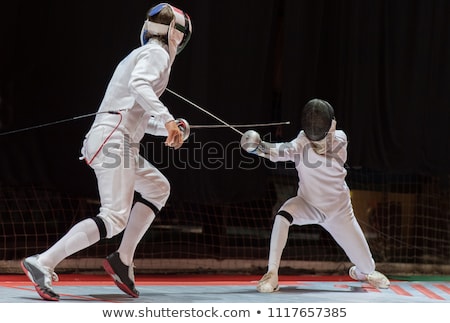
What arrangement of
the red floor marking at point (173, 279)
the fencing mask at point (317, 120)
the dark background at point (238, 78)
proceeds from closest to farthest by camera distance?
the fencing mask at point (317, 120), the red floor marking at point (173, 279), the dark background at point (238, 78)

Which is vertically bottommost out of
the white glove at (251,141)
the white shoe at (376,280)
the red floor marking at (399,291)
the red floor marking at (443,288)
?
the red floor marking at (443,288)

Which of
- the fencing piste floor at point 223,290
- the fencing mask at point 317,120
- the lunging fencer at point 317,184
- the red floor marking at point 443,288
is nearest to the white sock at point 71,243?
the fencing piste floor at point 223,290

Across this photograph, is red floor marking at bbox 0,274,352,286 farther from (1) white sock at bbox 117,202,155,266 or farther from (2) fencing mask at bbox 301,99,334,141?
(2) fencing mask at bbox 301,99,334,141

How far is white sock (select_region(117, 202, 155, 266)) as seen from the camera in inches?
120

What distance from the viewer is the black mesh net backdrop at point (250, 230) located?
458 cm

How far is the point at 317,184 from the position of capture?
3.56 meters

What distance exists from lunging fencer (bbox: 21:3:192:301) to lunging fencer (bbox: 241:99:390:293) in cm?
69

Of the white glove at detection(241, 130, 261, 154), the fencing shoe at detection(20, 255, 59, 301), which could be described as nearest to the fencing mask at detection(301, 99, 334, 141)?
the white glove at detection(241, 130, 261, 154)

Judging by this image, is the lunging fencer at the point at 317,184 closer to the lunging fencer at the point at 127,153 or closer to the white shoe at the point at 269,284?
the white shoe at the point at 269,284

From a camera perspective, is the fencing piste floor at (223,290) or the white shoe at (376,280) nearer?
the fencing piste floor at (223,290)

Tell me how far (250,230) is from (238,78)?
1.05m

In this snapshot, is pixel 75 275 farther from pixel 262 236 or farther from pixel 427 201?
pixel 427 201

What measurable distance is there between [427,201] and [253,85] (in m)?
1.59
